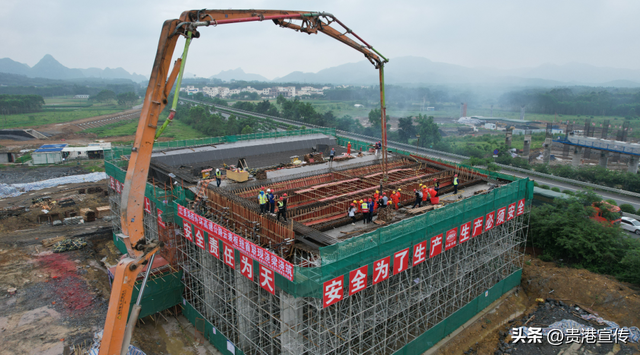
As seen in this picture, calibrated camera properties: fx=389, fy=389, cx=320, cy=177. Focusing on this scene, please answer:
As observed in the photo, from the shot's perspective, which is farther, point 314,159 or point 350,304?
point 314,159

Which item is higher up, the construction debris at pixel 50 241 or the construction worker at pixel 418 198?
the construction worker at pixel 418 198

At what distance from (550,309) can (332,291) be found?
19.1 m

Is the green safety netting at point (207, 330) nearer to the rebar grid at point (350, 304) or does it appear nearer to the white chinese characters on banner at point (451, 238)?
the rebar grid at point (350, 304)

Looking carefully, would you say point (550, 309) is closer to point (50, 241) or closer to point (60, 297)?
point (60, 297)

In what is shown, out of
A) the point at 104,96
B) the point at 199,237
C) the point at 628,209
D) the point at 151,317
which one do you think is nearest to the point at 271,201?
the point at 199,237

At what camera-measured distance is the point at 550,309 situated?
2686cm

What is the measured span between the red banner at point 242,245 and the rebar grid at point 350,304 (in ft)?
4.19

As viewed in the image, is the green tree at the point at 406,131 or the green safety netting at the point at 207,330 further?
the green tree at the point at 406,131

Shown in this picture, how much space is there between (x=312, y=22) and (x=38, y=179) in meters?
56.4

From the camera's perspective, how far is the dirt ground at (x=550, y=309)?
23.0 metres

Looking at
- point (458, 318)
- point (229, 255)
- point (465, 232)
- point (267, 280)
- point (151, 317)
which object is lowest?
point (458, 318)

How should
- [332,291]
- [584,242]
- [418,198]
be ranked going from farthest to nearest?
[584,242] → [418,198] → [332,291]

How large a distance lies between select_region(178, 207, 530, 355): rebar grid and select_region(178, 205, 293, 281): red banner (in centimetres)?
128

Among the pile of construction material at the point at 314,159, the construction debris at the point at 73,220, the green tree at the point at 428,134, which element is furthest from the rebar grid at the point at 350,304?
the green tree at the point at 428,134
